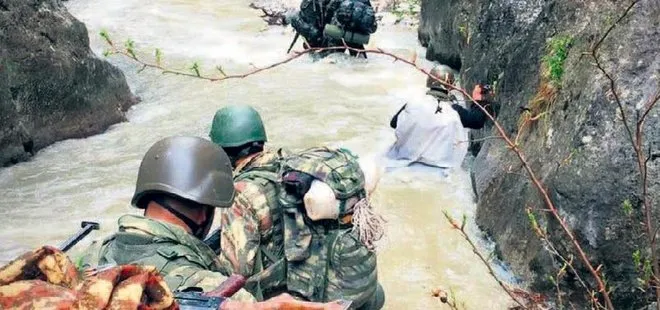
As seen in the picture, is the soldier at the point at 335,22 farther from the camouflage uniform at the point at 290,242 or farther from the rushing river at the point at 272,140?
the camouflage uniform at the point at 290,242

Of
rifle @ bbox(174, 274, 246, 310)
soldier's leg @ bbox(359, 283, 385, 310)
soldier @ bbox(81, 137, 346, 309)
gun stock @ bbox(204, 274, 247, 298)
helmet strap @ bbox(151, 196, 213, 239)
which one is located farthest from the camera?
soldier's leg @ bbox(359, 283, 385, 310)

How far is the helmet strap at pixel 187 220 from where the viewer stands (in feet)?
8.63

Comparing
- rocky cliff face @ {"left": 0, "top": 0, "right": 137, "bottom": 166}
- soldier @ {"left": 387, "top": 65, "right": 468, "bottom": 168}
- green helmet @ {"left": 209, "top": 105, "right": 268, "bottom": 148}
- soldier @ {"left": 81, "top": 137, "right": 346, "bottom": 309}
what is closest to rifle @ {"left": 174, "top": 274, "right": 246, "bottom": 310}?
soldier @ {"left": 81, "top": 137, "right": 346, "bottom": 309}

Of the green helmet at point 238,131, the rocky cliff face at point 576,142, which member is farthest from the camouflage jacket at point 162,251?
the rocky cliff face at point 576,142

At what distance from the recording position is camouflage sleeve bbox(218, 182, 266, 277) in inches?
136

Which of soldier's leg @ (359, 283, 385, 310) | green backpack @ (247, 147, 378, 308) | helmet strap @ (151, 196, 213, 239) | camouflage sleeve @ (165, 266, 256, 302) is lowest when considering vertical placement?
soldier's leg @ (359, 283, 385, 310)

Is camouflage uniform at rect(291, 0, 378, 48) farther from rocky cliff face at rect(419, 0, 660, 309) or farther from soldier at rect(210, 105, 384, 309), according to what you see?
soldier at rect(210, 105, 384, 309)

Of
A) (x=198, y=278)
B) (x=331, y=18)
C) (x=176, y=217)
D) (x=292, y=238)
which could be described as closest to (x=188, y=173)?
(x=176, y=217)

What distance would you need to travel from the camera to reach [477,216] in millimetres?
6316

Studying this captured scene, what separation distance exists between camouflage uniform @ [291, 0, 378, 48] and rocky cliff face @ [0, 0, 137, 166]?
377 centimetres

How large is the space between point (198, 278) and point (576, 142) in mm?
3042

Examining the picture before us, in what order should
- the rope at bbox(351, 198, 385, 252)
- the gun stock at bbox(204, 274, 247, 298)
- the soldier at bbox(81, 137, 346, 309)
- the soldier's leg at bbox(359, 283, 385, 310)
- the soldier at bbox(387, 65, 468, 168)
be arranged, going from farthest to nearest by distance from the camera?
1. the soldier at bbox(387, 65, 468, 168)
2. the soldier's leg at bbox(359, 283, 385, 310)
3. the rope at bbox(351, 198, 385, 252)
4. the soldier at bbox(81, 137, 346, 309)
5. the gun stock at bbox(204, 274, 247, 298)

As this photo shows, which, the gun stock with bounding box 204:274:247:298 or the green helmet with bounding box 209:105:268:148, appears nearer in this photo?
the gun stock with bounding box 204:274:247:298

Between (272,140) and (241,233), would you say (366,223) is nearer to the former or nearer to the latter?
(241,233)
